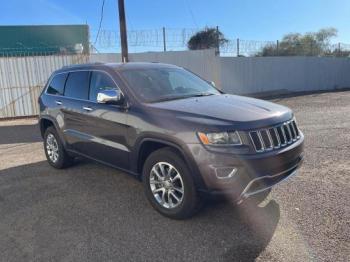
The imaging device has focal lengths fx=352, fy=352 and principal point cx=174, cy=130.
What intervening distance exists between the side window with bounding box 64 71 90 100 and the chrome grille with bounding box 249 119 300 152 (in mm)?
2829

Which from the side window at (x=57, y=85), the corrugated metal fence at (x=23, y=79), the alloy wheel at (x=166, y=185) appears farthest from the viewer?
the corrugated metal fence at (x=23, y=79)

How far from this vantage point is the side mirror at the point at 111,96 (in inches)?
177

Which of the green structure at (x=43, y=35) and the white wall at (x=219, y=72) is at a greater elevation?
the green structure at (x=43, y=35)

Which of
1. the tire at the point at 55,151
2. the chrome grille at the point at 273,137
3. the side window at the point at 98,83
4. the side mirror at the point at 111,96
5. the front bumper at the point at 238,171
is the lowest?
the tire at the point at 55,151

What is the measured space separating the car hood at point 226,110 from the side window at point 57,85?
2545 mm

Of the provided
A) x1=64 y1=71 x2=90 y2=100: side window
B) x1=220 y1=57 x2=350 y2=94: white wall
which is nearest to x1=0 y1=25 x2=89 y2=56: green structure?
x1=220 y1=57 x2=350 y2=94: white wall

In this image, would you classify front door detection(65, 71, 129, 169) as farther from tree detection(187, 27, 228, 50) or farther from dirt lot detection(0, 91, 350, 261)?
tree detection(187, 27, 228, 50)

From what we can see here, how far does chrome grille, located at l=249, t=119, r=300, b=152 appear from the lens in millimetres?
3641

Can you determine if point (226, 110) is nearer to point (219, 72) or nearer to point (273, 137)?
point (273, 137)

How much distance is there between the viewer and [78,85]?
5629 millimetres

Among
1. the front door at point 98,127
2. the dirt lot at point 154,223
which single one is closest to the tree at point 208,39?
the dirt lot at point 154,223

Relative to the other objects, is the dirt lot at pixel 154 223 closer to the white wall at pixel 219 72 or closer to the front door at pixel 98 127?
the front door at pixel 98 127

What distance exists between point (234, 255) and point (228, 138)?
1.13 m

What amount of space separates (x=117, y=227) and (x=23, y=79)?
1123 cm
